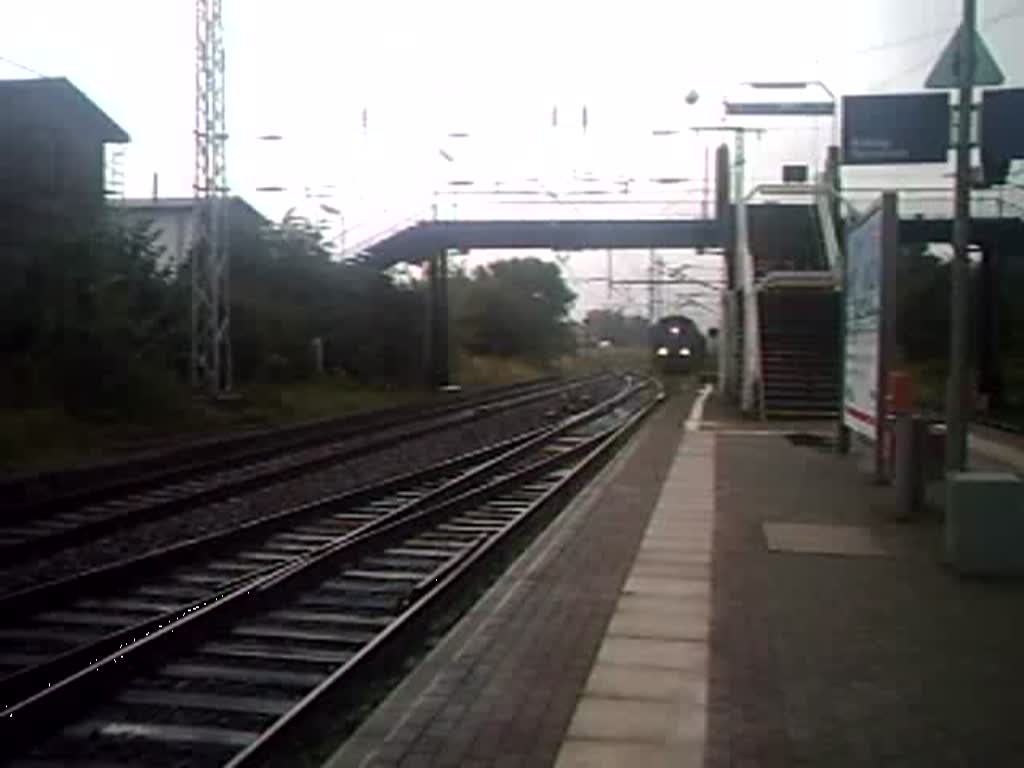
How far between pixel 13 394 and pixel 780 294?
1980 cm

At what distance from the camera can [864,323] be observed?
55.4 feet

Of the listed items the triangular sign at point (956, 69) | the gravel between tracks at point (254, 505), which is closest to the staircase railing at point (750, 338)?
the gravel between tracks at point (254, 505)

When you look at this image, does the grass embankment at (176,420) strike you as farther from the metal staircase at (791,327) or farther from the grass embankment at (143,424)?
the metal staircase at (791,327)

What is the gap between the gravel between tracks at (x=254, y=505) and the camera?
10969 mm

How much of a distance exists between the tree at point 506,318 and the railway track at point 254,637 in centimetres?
6681

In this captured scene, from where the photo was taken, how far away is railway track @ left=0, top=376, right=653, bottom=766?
623 cm

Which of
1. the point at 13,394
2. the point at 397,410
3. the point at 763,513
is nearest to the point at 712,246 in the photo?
the point at 397,410

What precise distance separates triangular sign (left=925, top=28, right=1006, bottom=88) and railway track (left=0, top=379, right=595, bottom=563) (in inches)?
354

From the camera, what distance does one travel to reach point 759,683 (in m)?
6.89

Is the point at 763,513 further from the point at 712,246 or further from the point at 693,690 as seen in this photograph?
the point at 712,246

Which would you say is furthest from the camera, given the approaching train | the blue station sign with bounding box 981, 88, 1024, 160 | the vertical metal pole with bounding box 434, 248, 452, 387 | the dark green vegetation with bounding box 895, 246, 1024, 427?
the approaching train

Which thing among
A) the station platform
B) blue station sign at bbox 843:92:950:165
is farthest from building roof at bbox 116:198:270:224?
the station platform

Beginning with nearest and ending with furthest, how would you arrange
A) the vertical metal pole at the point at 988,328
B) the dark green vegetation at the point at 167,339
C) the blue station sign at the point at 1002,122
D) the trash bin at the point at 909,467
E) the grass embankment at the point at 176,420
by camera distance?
1. the trash bin at the point at 909,467
2. the blue station sign at the point at 1002,122
3. the grass embankment at the point at 176,420
4. the dark green vegetation at the point at 167,339
5. the vertical metal pole at the point at 988,328

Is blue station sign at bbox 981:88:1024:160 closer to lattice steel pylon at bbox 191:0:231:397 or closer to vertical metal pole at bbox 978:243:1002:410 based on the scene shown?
lattice steel pylon at bbox 191:0:231:397
